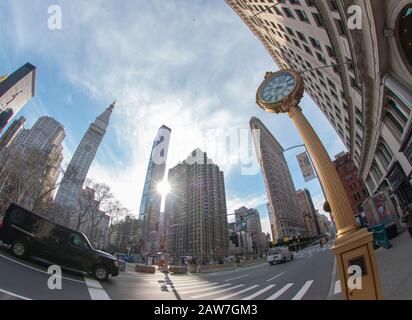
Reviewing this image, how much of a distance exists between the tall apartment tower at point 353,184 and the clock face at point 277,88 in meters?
51.7

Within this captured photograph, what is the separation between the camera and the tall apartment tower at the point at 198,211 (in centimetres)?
9519

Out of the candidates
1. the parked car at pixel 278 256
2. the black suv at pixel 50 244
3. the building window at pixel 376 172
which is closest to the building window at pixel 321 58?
the building window at pixel 376 172

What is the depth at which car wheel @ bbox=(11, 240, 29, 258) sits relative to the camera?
6545 mm

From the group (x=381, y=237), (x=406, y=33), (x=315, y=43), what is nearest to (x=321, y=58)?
(x=315, y=43)

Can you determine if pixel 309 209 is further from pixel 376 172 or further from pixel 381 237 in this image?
pixel 381 237

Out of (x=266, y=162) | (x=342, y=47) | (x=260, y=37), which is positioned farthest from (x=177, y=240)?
(x=342, y=47)

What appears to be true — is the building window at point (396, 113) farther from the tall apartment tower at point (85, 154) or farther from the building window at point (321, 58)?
the tall apartment tower at point (85, 154)

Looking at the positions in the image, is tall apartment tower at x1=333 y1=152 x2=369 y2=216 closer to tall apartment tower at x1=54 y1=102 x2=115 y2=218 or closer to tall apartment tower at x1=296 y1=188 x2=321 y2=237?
tall apartment tower at x1=296 y1=188 x2=321 y2=237

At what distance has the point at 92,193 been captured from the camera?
3272 cm

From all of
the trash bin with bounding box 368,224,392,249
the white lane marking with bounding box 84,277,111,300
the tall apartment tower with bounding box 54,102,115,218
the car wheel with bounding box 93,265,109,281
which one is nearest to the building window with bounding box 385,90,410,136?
the trash bin with bounding box 368,224,392,249

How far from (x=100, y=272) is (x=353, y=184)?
195ft

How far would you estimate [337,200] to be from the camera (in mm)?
3789
